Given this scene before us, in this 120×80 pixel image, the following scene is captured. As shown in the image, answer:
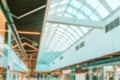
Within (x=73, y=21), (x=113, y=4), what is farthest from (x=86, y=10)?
(x=113, y=4)

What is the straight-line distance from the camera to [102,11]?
19047 mm

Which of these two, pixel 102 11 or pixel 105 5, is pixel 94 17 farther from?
pixel 105 5

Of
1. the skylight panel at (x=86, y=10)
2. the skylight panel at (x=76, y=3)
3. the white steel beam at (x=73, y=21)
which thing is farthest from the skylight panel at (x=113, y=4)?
the skylight panel at (x=76, y=3)

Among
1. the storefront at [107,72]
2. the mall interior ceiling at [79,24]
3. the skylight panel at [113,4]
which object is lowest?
the storefront at [107,72]

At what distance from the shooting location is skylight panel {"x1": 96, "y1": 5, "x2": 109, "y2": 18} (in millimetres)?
18281

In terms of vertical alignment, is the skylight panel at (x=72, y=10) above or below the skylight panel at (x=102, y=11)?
above

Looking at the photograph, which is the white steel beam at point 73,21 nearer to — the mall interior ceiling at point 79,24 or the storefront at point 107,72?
the mall interior ceiling at point 79,24

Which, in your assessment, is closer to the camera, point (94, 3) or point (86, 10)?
point (94, 3)

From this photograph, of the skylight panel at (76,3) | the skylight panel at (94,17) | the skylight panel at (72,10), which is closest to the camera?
the skylight panel at (94,17)

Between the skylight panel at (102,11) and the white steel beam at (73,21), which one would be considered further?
the skylight panel at (102,11)

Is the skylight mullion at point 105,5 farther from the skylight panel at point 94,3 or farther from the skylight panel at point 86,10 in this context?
the skylight panel at point 86,10

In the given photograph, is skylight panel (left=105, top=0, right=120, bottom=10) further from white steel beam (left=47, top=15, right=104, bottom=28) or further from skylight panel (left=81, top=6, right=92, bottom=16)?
skylight panel (left=81, top=6, right=92, bottom=16)

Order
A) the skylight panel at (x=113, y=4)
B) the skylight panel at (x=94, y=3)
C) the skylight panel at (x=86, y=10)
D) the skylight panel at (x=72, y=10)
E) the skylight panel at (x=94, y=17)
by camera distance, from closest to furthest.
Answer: the skylight panel at (x=113, y=4) < the skylight panel at (x=94, y=3) < the skylight panel at (x=94, y=17) < the skylight panel at (x=86, y=10) < the skylight panel at (x=72, y=10)

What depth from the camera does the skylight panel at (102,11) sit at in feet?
60.0
